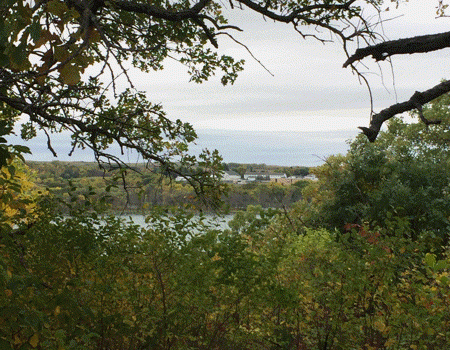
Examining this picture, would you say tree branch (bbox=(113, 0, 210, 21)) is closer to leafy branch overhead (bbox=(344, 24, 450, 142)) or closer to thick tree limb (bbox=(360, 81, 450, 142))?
leafy branch overhead (bbox=(344, 24, 450, 142))

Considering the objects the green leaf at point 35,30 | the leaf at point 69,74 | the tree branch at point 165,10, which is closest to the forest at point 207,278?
the tree branch at point 165,10

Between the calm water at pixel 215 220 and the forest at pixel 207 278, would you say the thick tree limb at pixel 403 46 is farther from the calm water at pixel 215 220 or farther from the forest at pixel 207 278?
the calm water at pixel 215 220

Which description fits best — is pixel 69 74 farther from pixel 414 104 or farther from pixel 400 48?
pixel 414 104

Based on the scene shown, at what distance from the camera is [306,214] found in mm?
14289

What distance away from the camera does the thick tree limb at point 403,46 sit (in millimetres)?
4621

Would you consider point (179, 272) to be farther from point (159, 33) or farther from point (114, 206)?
point (159, 33)

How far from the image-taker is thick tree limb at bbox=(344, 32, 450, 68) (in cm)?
462

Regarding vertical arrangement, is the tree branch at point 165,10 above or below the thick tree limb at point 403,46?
above

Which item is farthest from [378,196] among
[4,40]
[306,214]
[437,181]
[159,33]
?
[4,40]

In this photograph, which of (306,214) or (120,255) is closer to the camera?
(120,255)

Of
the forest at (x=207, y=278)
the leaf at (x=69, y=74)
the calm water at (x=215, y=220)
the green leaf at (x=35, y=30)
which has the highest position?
the green leaf at (x=35, y=30)

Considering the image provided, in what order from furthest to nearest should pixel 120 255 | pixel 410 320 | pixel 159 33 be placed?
pixel 159 33 < pixel 120 255 < pixel 410 320

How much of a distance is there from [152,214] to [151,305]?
924 millimetres

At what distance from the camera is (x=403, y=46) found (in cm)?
465
